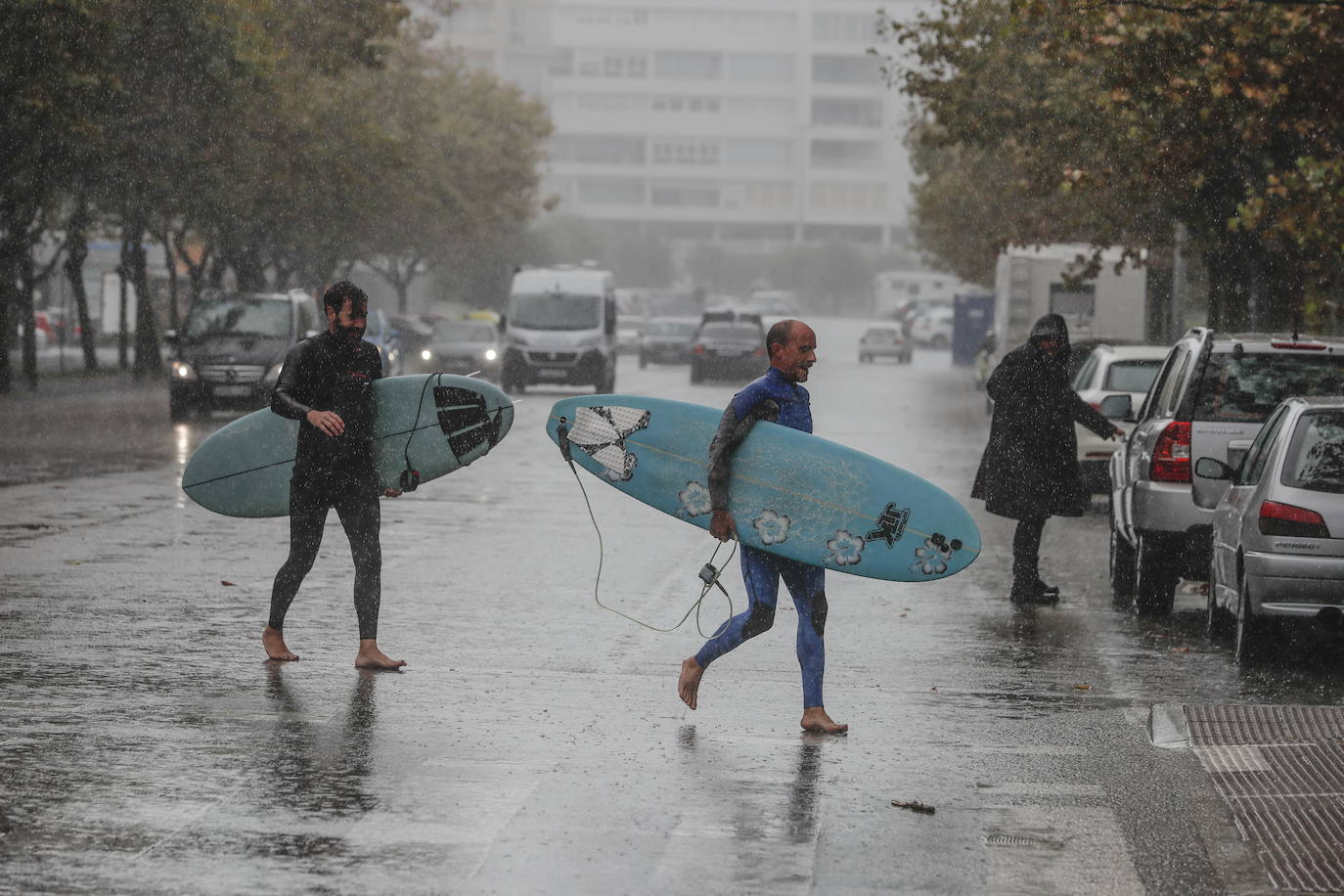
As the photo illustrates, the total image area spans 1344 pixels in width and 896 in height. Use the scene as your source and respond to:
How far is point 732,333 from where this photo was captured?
51.0 m

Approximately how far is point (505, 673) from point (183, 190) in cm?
3157

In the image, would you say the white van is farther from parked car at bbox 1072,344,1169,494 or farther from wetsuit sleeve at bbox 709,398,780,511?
wetsuit sleeve at bbox 709,398,780,511

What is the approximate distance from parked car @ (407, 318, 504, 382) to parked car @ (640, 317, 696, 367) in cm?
1284

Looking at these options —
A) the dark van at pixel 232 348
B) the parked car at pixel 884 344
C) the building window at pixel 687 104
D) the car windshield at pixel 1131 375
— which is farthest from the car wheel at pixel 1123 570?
the building window at pixel 687 104

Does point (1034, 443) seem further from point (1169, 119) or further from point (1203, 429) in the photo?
point (1169, 119)

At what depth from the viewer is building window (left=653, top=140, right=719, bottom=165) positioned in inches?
6368

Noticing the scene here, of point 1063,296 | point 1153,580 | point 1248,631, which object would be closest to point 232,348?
point 1063,296

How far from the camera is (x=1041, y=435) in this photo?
41.2 ft

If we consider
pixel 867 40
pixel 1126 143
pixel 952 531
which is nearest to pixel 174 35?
pixel 1126 143

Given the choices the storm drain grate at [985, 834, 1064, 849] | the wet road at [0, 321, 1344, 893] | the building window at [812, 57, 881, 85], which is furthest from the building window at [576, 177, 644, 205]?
the storm drain grate at [985, 834, 1064, 849]

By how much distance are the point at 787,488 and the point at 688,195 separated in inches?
6099

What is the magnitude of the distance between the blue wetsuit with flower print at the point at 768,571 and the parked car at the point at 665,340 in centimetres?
5631

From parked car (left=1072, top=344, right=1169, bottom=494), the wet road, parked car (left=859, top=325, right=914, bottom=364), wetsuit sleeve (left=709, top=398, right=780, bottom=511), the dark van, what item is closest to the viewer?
the wet road

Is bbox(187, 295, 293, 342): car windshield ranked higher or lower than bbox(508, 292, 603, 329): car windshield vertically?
higher
